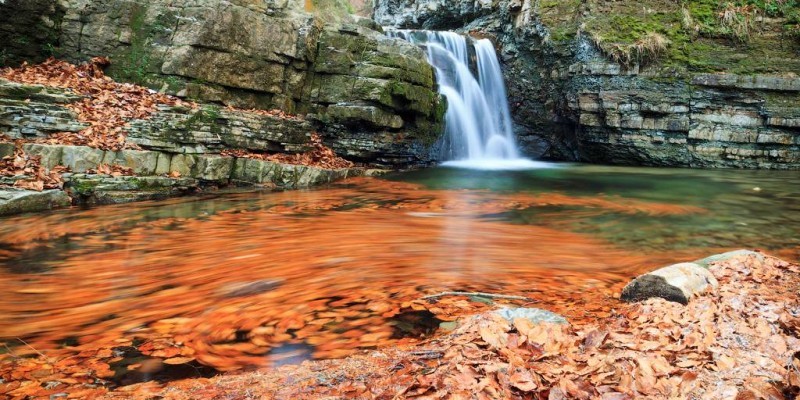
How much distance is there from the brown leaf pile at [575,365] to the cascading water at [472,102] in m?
10.9

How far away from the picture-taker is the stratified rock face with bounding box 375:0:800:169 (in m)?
12.5

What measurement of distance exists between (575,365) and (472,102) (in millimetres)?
13230

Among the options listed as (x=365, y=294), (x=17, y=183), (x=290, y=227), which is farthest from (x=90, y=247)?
(x=365, y=294)

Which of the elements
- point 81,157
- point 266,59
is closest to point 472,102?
point 266,59

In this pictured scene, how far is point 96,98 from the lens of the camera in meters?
7.97

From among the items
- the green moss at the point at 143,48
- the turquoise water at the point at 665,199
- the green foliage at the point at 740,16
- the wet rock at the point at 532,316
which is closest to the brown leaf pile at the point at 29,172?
Result: the green moss at the point at 143,48

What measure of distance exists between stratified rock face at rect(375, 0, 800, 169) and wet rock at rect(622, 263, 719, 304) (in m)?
11.8

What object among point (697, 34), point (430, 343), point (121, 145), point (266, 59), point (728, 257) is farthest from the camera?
point (697, 34)

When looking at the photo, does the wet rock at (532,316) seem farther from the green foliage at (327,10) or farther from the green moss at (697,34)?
the green moss at (697,34)

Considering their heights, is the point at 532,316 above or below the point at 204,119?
below

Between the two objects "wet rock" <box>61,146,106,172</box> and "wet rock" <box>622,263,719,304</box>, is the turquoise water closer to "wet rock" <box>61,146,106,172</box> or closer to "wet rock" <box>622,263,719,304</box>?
"wet rock" <box>622,263,719,304</box>

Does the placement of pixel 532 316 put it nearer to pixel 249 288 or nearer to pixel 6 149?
pixel 249 288

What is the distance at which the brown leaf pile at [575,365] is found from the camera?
5.55 ft

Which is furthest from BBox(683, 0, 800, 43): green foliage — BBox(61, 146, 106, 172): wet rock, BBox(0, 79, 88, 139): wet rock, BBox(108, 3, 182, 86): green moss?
BBox(0, 79, 88, 139): wet rock
